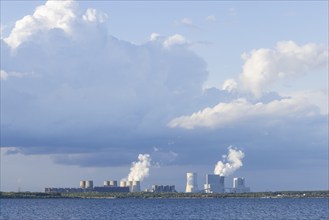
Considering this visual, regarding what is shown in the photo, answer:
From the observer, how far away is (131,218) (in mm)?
178875

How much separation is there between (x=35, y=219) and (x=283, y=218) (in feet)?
195

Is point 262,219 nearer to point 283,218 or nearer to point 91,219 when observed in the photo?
point 283,218

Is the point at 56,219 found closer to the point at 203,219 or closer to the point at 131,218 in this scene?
the point at 131,218

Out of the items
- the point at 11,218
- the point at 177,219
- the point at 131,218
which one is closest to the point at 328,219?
the point at 177,219

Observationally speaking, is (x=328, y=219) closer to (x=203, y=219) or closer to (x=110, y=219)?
(x=203, y=219)

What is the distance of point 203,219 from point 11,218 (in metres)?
46.4

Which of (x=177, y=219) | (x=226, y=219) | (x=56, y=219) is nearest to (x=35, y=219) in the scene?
(x=56, y=219)

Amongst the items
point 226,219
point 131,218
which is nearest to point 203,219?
point 226,219

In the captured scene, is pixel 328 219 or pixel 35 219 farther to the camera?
pixel 35 219

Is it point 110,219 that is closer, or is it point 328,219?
point 328,219

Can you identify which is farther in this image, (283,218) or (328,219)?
(283,218)

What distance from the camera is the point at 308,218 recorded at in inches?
6781

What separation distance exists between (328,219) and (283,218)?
14184 mm

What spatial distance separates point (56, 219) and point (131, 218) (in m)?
18.8
